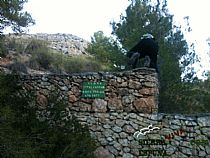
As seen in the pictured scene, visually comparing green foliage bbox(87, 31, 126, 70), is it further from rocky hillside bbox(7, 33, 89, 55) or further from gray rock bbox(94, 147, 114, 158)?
gray rock bbox(94, 147, 114, 158)

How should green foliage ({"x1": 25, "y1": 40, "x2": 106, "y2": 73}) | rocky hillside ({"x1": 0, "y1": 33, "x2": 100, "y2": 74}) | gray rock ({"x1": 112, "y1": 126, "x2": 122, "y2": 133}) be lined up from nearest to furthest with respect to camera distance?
gray rock ({"x1": 112, "y1": 126, "x2": 122, "y2": 133}), rocky hillside ({"x1": 0, "y1": 33, "x2": 100, "y2": 74}), green foliage ({"x1": 25, "y1": 40, "x2": 106, "y2": 73})

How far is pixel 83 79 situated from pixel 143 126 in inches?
79.3

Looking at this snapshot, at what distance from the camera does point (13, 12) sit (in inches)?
358

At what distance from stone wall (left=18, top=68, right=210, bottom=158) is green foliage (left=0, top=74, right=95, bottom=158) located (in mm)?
607

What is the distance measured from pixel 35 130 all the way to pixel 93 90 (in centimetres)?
255

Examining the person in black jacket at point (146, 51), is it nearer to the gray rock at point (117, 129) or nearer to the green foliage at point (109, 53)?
the gray rock at point (117, 129)

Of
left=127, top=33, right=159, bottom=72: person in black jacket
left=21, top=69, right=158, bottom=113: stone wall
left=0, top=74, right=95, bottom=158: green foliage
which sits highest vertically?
left=127, top=33, right=159, bottom=72: person in black jacket

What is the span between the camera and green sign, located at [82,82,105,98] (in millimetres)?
10234

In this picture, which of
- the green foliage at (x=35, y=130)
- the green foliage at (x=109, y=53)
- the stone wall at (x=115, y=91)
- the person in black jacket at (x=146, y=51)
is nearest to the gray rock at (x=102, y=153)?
the green foliage at (x=35, y=130)

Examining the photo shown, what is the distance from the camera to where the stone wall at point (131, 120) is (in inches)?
375

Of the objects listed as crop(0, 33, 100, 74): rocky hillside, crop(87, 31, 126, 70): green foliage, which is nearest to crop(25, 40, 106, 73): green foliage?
crop(0, 33, 100, 74): rocky hillside

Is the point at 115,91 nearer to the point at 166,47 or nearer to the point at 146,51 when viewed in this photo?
the point at 146,51

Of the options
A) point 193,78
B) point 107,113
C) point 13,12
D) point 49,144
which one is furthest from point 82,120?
point 193,78

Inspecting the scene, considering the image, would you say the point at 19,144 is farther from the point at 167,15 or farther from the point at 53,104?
the point at 167,15
